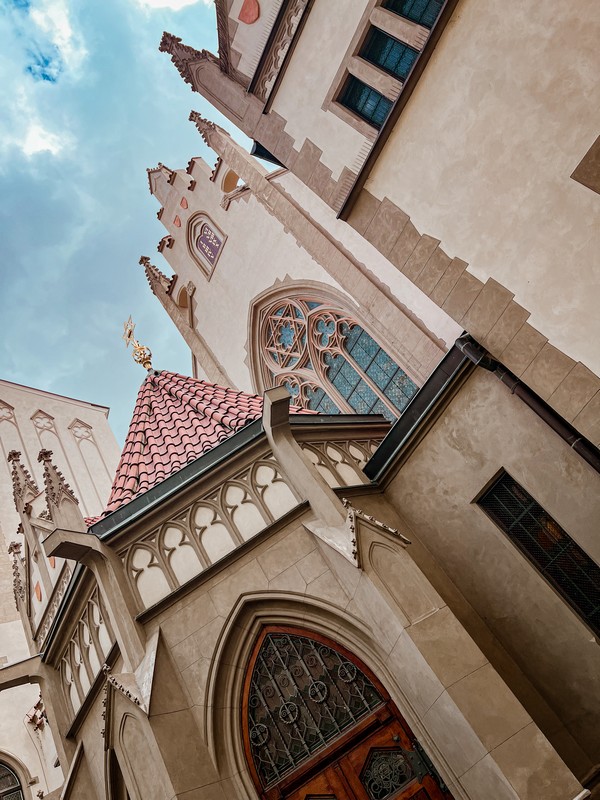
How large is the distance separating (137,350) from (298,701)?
23.6 ft

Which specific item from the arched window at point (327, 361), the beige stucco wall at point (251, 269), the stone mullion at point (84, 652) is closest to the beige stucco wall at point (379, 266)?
the beige stucco wall at point (251, 269)

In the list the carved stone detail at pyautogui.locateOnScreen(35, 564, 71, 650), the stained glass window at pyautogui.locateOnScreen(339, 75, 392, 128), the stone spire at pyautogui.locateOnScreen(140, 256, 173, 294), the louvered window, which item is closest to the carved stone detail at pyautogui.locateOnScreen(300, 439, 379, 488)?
the louvered window

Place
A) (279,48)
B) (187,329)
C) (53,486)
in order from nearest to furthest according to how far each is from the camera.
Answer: (53,486)
(279,48)
(187,329)

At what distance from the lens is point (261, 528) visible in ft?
22.0

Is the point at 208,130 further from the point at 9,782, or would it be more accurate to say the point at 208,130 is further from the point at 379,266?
the point at 9,782

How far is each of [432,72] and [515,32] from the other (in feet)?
3.41

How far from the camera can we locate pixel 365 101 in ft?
24.5

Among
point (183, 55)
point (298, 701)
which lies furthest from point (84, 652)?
point (183, 55)

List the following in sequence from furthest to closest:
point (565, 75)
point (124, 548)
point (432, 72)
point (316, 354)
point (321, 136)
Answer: point (316, 354) → point (321, 136) → point (124, 548) → point (432, 72) → point (565, 75)

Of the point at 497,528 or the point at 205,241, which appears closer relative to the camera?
the point at 497,528

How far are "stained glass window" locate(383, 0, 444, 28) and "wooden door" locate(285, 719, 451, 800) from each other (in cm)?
713

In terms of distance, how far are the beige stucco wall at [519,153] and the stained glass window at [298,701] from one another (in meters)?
3.68

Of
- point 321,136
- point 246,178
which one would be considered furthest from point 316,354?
point 321,136

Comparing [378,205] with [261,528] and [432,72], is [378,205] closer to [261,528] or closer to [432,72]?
[432,72]
